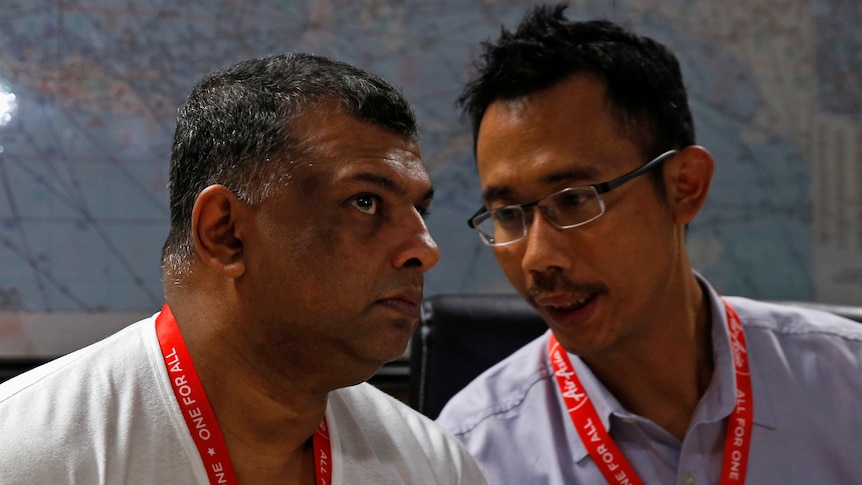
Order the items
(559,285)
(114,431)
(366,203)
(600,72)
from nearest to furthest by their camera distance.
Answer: (114,431), (366,203), (559,285), (600,72)

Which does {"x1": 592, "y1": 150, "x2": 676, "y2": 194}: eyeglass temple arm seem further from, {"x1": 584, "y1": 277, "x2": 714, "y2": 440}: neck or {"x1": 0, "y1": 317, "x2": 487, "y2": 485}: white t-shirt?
{"x1": 0, "y1": 317, "x2": 487, "y2": 485}: white t-shirt

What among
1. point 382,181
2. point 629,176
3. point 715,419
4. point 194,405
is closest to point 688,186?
point 629,176

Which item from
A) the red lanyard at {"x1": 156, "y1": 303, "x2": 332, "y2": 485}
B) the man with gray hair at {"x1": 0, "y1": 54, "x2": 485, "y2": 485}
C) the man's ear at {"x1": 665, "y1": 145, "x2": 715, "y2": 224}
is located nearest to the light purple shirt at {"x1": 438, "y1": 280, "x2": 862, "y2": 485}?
the man's ear at {"x1": 665, "y1": 145, "x2": 715, "y2": 224}

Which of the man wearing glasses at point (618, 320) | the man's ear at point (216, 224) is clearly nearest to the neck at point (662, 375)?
the man wearing glasses at point (618, 320)

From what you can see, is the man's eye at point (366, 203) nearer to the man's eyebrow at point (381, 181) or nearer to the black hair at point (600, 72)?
the man's eyebrow at point (381, 181)

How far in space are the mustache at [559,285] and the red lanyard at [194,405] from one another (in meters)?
0.69

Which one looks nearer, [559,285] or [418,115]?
[559,285]

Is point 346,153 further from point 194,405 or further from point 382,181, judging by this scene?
point 194,405

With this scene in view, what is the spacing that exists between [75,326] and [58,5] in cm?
78

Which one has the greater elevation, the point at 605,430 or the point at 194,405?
the point at 194,405

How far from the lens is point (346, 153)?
121 cm

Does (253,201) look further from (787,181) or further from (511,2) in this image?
(787,181)

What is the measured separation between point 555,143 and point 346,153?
0.58m

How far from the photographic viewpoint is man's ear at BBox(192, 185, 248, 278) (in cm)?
121
